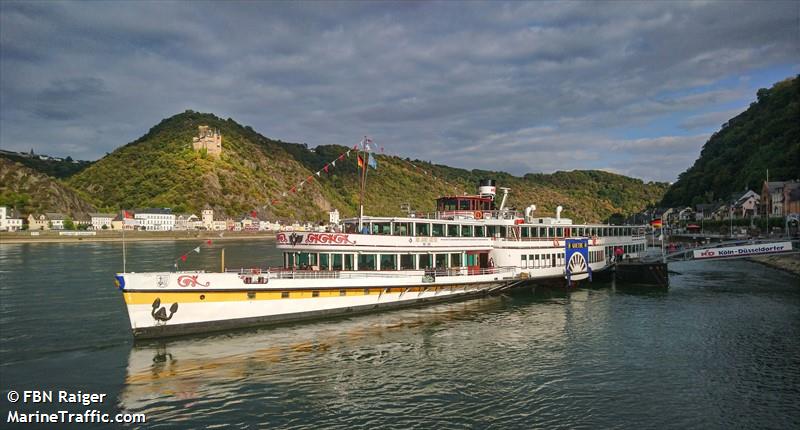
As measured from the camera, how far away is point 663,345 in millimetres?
21844

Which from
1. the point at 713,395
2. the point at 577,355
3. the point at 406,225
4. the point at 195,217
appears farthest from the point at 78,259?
the point at 195,217

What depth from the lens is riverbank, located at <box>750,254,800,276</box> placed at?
159ft

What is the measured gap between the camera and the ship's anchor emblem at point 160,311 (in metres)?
20.8

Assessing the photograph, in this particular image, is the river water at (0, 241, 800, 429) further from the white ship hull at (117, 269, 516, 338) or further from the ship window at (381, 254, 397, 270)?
the ship window at (381, 254, 397, 270)

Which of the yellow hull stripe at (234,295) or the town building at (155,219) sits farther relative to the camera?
the town building at (155,219)

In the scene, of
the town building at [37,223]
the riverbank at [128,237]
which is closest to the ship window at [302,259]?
the riverbank at [128,237]

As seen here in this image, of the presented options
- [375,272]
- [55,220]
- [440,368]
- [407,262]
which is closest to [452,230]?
[407,262]

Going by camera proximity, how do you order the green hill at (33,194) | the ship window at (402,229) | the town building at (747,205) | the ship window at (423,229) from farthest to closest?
the green hill at (33,194), the town building at (747,205), the ship window at (423,229), the ship window at (402,229)

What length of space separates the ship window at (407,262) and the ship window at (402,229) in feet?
4.63

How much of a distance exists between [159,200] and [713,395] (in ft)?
601

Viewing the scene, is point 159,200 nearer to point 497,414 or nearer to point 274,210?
point 274,210

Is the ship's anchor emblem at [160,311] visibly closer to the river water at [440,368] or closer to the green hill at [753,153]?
the river water at [440,368]

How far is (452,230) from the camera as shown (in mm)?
32125

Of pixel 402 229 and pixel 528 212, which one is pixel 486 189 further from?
pixel 402 229
